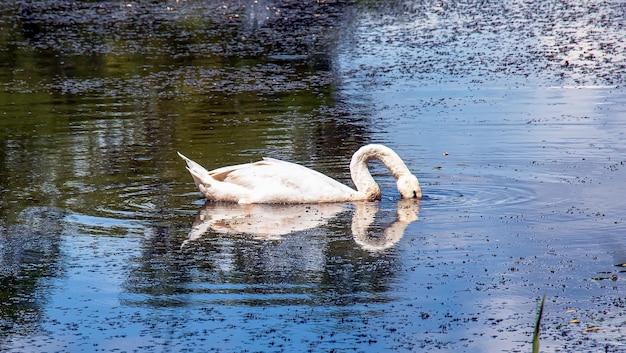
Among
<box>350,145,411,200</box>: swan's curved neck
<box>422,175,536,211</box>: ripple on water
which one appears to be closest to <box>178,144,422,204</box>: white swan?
<box>350,145,411,200</box>: swan's curved neck

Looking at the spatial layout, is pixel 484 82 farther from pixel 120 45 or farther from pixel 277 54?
pixel 120 45

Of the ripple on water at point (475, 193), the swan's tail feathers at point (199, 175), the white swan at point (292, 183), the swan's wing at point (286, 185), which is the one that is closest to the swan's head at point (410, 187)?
the white swan at point (292, 183)

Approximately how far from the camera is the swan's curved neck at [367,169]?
11422mm

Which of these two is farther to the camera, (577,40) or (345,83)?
(577,40)

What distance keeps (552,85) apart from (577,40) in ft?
13.6

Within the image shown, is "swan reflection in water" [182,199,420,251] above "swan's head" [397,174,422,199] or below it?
below

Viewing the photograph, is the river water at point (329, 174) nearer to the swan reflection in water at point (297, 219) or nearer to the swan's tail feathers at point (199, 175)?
the swan reflection in water at point (297, 219)

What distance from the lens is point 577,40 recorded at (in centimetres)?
2119

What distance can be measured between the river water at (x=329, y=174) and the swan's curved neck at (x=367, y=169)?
0.69 ft

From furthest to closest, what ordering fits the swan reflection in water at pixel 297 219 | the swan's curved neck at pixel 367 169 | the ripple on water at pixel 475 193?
the swan's curved neck at pixel 367 169, the ripple on water at pixel 475 193, the swan reflection in water at pixel 297 219

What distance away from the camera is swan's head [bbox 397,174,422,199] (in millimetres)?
11242

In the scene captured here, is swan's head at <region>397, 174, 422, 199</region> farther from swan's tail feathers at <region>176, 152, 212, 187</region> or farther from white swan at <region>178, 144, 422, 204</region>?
swan's tail feathers at <region>176, 152, 212, 187</region>

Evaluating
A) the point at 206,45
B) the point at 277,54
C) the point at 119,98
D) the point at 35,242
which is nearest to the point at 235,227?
the point at 35,242

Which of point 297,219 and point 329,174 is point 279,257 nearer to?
point 297,219
